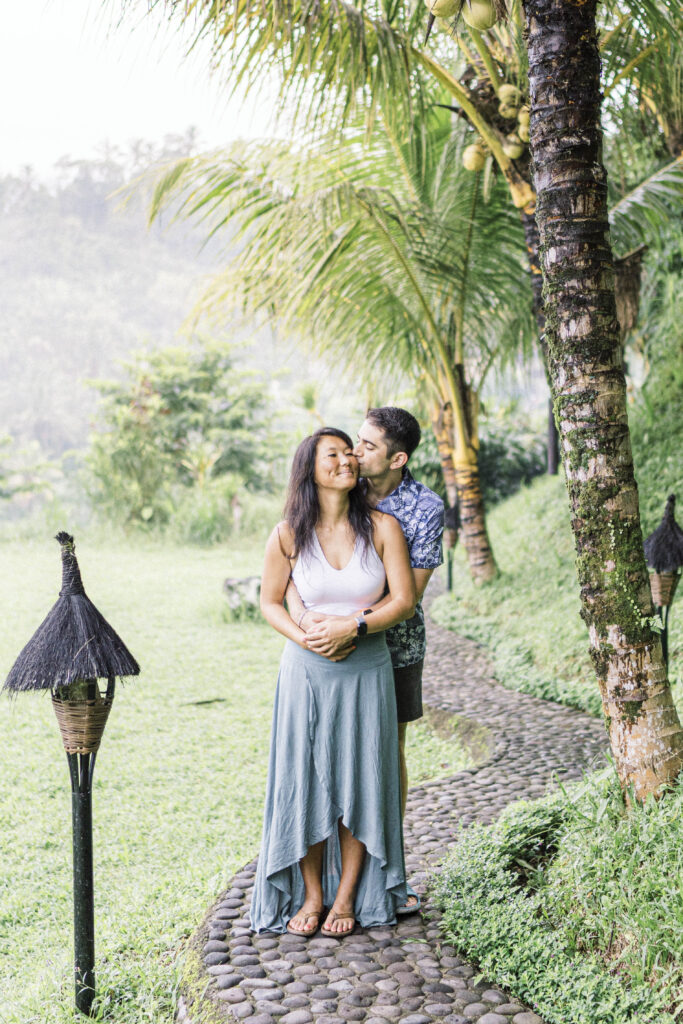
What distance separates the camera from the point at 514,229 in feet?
25.4

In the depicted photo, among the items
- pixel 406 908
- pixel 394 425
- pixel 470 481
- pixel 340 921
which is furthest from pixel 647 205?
pixel 340 921

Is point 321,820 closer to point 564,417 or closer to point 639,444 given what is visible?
point 564,417

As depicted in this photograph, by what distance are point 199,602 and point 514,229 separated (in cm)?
569

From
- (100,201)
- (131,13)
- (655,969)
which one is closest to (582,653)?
(655,969)

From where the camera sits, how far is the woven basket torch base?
2832 millimetres

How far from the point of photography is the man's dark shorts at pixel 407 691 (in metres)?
3.23

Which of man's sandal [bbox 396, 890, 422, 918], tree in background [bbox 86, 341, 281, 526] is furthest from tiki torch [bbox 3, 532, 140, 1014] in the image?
tree in background [bbox 86, 341, 281, 526]

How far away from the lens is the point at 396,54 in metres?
4.57

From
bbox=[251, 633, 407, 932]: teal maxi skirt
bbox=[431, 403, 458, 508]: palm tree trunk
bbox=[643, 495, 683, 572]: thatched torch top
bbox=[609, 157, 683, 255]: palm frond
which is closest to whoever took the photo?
bbox=[251, 633, 407, 932]: teal maxi skirt

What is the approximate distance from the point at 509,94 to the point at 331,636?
12.7 feet

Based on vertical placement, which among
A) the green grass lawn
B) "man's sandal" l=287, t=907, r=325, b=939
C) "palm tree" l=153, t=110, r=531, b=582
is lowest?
the green grass lawn

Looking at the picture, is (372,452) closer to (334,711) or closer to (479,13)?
(334,711)

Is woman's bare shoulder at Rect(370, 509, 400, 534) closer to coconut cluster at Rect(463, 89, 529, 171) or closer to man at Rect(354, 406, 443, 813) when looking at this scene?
man at Rect(354, 406, 443, 813)

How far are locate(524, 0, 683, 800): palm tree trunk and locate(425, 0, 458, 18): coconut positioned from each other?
47cm
